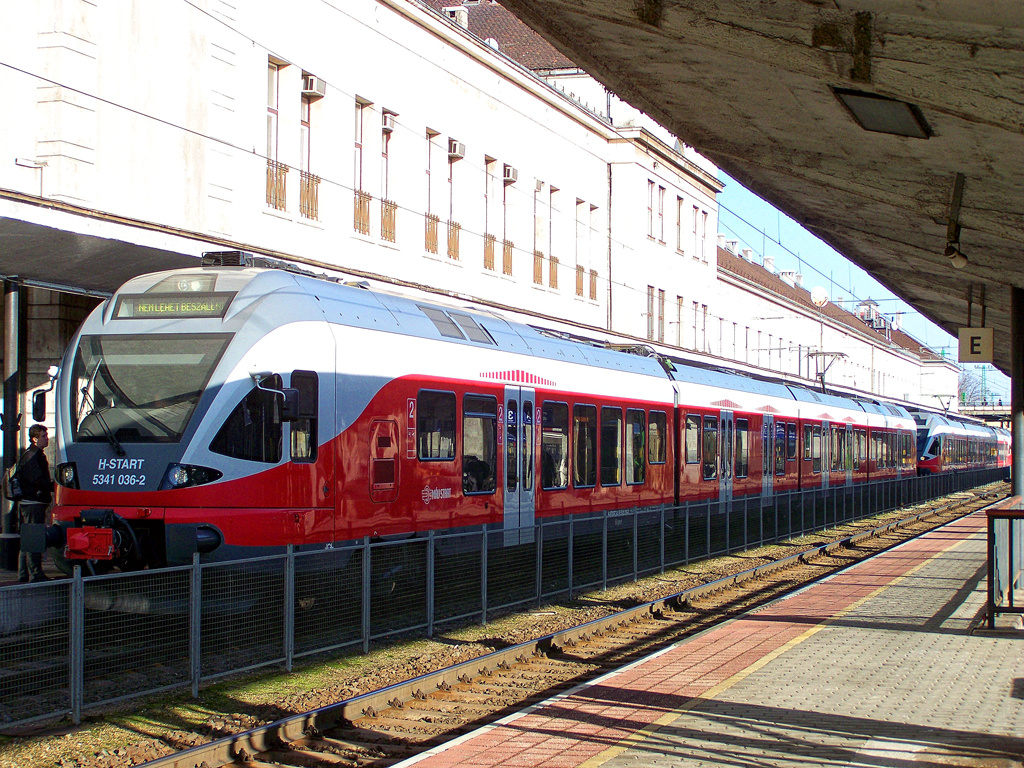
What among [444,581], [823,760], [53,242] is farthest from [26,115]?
[823,760]

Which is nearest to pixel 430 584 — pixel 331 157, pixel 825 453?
pixel 331 157

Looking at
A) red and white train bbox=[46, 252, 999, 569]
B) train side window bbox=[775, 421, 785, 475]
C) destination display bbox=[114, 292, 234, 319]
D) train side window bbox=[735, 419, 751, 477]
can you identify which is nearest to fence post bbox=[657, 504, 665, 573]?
red and white train bbox=[46, 252, 999, 569]

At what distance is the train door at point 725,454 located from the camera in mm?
25062

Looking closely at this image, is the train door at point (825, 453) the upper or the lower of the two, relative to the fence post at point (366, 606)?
upper

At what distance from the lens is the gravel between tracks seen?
24.4ft

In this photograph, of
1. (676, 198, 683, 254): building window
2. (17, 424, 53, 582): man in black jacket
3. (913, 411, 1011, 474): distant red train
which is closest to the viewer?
(17, 424, 53, 582): man in black jacket

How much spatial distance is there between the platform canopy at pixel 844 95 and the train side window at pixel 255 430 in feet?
14.5

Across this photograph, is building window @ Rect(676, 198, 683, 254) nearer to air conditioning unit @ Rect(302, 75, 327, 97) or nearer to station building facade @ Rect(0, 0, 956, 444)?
station building facade @ Rect(0, 0, 956, 444)

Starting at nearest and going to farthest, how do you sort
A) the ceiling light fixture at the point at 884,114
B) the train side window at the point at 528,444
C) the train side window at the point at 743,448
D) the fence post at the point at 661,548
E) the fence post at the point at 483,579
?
the ceiling light fixture at the point at 884,114 < the fence post at the point at 483,579 < the train side window at the point at 528,444 < the fence post at the point at 661,548 < the train side window at the point at 743,448

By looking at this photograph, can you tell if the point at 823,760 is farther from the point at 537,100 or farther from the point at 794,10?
the point at 537,100

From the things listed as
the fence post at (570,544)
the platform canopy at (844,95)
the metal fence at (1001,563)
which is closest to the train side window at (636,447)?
the fence post at (570,544)

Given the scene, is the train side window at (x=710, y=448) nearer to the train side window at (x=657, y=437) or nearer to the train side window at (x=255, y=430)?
the train side window at (x=657, y=437)

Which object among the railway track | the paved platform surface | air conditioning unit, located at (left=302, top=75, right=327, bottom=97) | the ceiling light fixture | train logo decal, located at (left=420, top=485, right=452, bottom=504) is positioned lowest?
the railway track

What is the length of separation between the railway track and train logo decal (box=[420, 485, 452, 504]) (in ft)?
8.10
